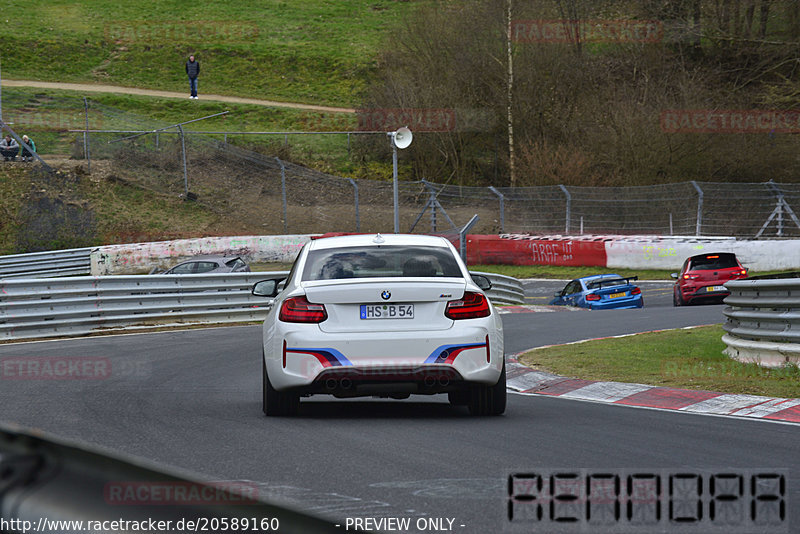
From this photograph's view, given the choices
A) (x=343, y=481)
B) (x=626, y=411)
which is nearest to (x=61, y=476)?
(x=343, y=481)

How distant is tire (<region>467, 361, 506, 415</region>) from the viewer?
27.3 feet

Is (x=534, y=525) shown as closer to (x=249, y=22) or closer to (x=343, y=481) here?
(x=343, y=481)

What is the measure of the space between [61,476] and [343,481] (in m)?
3.68

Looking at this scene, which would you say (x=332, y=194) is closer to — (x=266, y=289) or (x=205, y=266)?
(x=205, y=266)

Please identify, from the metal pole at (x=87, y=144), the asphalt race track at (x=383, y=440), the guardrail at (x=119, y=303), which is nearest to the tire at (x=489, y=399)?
the asphalt race track at (x=383, y=440)

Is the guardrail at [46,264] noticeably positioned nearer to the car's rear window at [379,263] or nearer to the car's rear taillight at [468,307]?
the car's rear window at [379,263]

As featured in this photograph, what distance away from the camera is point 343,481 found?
5.57m

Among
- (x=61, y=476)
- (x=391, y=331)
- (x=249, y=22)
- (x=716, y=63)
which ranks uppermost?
(x=249, y=22)

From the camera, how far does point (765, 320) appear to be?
11086 millimetres

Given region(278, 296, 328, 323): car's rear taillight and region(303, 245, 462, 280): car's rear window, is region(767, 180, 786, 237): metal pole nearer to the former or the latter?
region(303, 245, 462, 280): car's rear window

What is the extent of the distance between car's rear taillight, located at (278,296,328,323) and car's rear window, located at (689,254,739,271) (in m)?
19.2

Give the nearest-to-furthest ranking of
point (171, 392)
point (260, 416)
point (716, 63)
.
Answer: point (260, 416) → point (171, 392) → point (716, 63)

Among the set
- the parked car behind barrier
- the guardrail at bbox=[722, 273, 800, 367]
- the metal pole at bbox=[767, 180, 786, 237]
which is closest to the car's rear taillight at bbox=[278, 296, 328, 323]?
the guardrail at bbox=[722, 273, 800, 367]

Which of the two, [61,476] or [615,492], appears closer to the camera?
[61,476]
